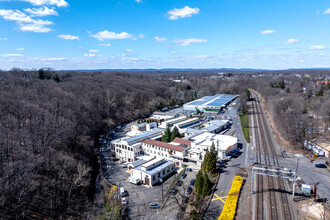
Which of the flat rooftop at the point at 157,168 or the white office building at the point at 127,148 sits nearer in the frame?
the flat rooftop at the point at 157,168

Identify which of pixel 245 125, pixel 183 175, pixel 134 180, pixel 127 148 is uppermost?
pixel 245 125

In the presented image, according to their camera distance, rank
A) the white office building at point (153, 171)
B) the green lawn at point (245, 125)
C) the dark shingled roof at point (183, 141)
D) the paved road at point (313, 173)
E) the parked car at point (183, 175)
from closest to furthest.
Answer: the paved road at point (313, 173) < the white office building at point (153, 171) < the parked car at point (183, 175) < the dark shingled roof at point (183, 141) < the green lawn at point (245, 125)

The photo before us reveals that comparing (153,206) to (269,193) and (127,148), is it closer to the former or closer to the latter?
(269,193)

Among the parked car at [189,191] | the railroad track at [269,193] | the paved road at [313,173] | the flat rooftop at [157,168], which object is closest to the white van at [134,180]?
the flat rooftop at [157,168]

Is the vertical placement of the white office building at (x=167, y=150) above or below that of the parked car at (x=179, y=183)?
above

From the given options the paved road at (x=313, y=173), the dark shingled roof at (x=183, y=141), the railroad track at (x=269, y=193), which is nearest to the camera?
the railroad track at (x=269, y=193)

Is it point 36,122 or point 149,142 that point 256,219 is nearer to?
point 149,142

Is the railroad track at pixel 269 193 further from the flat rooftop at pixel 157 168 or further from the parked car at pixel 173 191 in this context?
the flat rooftop at pixel 157 168

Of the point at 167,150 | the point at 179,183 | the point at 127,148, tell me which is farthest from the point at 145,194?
the point at 127,148

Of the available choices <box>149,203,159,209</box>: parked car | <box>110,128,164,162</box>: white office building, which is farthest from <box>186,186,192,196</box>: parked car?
A: <box>110,128,164,162</box>: white office building

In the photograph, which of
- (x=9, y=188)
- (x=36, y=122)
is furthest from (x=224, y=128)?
(x=9, y=188)

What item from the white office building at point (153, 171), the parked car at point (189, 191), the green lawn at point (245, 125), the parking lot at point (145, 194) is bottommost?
the parking lot at point (145, 194)
